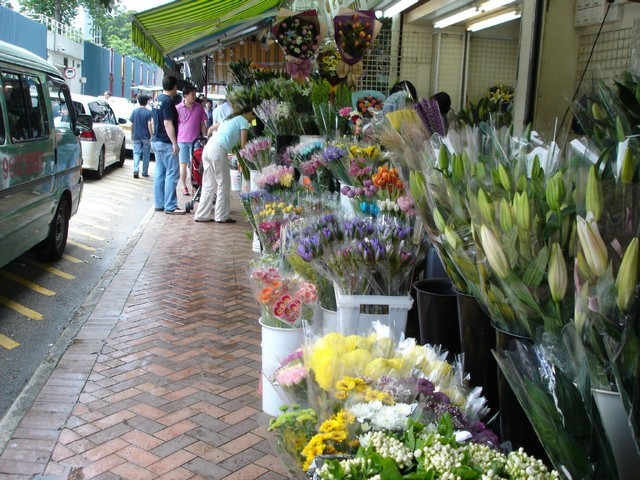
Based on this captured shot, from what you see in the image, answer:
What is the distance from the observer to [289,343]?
3.77 meters

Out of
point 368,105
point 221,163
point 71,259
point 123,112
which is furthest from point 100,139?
point 368,105

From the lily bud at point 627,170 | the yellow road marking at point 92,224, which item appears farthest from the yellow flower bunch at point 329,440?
the yellow road marking at point 92,224

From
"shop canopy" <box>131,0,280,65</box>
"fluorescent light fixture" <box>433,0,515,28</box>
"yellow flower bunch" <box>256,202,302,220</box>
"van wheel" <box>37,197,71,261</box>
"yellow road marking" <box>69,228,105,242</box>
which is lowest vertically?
"yellow road marking" <box>69,228,105,242</box>

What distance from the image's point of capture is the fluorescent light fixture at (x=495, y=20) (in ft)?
31.1

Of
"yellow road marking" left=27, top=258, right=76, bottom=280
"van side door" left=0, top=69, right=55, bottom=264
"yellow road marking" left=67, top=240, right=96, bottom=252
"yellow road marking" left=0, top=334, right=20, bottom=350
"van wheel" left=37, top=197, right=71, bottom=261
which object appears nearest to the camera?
"yellow road marking" left=0, top=334, right=20, bottom=350

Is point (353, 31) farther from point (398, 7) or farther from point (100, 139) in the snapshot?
point (100, 139)

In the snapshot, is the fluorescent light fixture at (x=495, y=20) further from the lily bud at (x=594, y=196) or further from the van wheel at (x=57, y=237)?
the lily bud at (x=594, y=196)

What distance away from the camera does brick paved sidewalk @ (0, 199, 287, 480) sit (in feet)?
11.8

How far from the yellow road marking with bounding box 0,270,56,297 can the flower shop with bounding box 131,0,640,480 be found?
12.7 ft

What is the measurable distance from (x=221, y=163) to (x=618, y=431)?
8917 mm

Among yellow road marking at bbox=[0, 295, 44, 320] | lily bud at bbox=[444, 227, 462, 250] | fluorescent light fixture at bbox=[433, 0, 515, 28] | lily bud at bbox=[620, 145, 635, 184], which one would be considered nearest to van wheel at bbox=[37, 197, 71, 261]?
yellow road marking at bbox=[0, 295, 44, 320]

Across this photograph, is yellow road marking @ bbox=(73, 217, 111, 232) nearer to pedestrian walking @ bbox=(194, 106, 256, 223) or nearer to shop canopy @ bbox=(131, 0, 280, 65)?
pedestrian walking @ bbox=(194, 106, 256, 223)

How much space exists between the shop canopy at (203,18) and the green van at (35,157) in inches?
103

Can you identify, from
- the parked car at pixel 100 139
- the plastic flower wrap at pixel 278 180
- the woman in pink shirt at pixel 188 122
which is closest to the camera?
the plastic flower wrap at pixel 278 180
